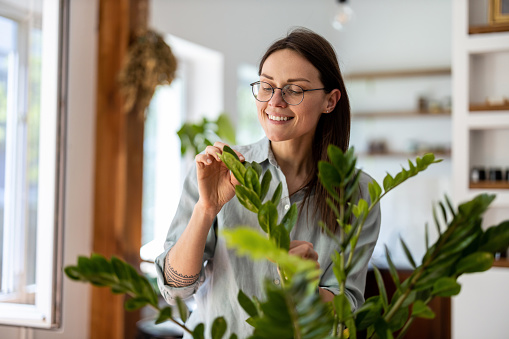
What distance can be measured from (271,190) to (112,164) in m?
1.69

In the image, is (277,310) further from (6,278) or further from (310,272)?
(6,278)

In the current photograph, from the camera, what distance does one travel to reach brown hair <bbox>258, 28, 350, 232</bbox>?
3.88 feet

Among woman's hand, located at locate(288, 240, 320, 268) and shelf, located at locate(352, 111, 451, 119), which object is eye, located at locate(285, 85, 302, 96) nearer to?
woman's hand, located at locate(288, 240, 320, 268)

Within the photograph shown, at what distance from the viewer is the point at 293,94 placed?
3.76 feet

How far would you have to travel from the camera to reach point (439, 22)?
6.07 metres

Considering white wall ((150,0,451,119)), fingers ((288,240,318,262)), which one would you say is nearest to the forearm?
fingers ((288,240,318,262))

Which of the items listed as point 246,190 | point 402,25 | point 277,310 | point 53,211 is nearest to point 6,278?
point 53,211

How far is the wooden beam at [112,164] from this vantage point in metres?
2.81

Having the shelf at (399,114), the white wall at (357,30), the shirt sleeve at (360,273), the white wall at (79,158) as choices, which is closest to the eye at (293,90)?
the shirt sleeve at (360,273)

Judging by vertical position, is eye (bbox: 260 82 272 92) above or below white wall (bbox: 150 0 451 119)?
below

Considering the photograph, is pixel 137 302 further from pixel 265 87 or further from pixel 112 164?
pixel 112 164

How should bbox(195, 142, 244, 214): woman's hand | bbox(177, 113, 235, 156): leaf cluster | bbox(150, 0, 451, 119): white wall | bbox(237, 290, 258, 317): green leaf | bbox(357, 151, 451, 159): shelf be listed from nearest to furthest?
bbox(237, 290, 258, 317): green leaf
bbox(195, 142, 244, 214): woman's hand
bbox(177, 113, 235, 156): leaf cluster
bbox(150, 0, 451, 119): white wall
bbox(357, 151, 451, 159): shelf

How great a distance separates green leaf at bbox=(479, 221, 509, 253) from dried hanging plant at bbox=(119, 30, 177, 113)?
2315mm

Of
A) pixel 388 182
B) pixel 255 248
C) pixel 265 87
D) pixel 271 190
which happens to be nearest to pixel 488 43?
pixel 271 190
